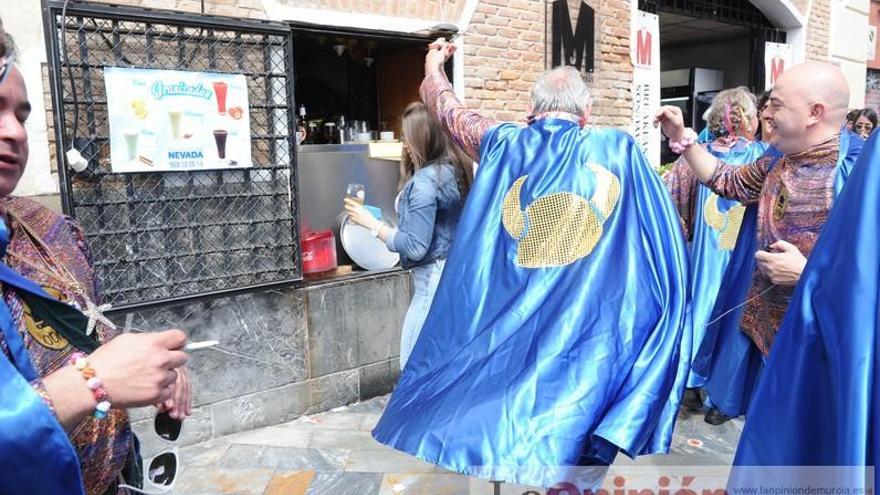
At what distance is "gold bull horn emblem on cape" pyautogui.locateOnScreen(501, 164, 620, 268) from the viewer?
2527 mm

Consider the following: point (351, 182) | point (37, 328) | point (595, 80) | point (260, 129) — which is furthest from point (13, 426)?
point (595, 80)

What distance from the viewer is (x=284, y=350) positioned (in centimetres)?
418

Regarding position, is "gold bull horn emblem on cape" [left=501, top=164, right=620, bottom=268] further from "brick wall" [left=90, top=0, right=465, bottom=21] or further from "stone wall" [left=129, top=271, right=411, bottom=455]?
"brick wall" [left=90, top=0, right=465, bottom=21]

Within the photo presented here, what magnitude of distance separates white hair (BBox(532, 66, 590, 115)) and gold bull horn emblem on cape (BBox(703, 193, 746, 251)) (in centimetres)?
202

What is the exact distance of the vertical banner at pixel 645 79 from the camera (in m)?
6.62

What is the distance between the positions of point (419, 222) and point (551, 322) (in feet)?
3.60

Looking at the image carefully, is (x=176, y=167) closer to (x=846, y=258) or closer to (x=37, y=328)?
(x=37, y=328)

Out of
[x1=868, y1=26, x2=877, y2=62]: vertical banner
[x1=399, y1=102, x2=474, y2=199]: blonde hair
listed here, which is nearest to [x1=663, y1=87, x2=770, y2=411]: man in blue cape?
[x1=399, y1=102, x2=474, y2=199]: blonde hair

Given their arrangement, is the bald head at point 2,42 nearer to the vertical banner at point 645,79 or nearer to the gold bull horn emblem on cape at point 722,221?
the gold bull horn emblem on cape at point 722,221

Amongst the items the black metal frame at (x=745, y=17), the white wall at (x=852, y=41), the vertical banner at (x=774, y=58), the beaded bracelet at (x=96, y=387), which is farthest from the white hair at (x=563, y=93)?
the white wall at (x=852, y=41)

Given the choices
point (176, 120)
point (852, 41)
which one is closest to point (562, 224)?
point (176, 120)

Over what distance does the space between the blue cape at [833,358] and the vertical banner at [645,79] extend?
5235 mm

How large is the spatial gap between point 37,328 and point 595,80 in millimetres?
5760

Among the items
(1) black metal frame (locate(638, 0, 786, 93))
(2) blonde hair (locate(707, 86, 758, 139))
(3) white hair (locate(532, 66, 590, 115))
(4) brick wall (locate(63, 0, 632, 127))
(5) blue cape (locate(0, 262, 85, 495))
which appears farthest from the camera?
(1) black metal frame (locate(638, 0, 786, 93))
